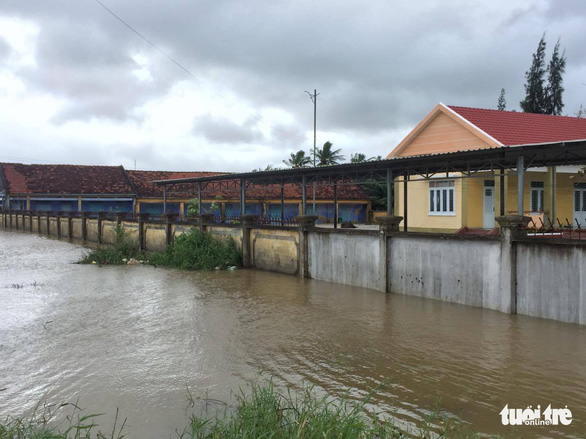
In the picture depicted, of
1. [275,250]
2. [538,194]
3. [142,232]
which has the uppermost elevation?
[538,194]

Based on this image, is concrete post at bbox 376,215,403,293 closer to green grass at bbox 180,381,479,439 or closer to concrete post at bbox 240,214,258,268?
concrete post at bbox 240,214,258,268

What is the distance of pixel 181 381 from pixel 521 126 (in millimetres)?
19012

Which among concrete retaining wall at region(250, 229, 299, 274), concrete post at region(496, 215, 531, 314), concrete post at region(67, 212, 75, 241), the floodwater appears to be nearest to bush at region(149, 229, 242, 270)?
concrete retaining wall at region(250, 229, 299, 274)

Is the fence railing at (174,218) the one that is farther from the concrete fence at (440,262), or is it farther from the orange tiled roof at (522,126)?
the orange tiled roof at (522,126)

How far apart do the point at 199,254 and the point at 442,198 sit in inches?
409

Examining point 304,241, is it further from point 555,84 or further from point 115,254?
point 555,84

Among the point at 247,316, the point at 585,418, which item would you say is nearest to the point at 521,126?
the point at 247,316

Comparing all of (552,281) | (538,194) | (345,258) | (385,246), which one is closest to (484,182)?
(538,194)

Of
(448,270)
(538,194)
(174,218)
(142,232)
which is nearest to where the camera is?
(448,270)

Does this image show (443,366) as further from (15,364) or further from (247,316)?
(15,364)

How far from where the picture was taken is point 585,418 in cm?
565

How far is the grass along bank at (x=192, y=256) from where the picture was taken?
19.0 m

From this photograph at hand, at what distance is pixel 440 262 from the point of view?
1170 cm

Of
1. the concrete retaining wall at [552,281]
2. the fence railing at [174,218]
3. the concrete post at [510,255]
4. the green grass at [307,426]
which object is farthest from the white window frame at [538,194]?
the green grass at [307,426]
